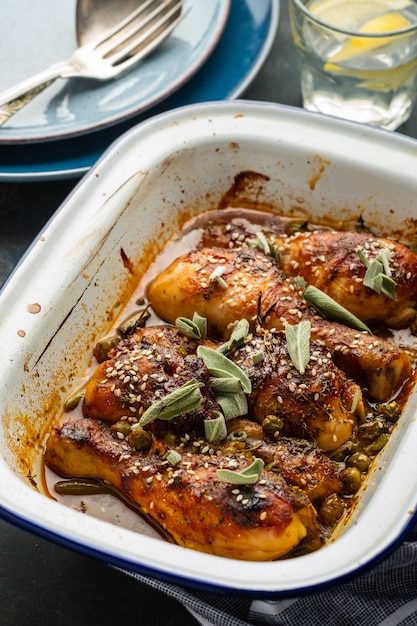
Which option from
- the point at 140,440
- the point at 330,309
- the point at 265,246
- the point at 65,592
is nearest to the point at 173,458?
the point at 140,440

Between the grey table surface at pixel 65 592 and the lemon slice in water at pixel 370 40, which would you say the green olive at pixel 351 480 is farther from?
the lemon slice in water at pixel 370 40

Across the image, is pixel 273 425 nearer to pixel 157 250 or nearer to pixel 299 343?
pixel 299 343

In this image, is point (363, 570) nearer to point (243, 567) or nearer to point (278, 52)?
point (243, 567)

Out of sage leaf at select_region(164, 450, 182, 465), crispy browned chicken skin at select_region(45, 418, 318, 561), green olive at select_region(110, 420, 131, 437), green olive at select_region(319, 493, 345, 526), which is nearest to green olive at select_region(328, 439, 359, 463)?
green olive at select_region(319, 493, 345, 526)

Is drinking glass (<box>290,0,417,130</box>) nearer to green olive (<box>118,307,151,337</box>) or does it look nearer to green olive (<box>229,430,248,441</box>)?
green olive (<box>118,307,151,337</box>)

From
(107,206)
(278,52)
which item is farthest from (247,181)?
(278,52)

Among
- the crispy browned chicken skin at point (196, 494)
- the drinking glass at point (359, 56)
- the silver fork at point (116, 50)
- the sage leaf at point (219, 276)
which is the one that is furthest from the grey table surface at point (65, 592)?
the drinking glass at point (359, 56)

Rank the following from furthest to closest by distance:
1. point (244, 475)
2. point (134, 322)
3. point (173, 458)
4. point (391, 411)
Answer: point (134, 322), point (391, 411), point (173, 458), point (244, 475)
